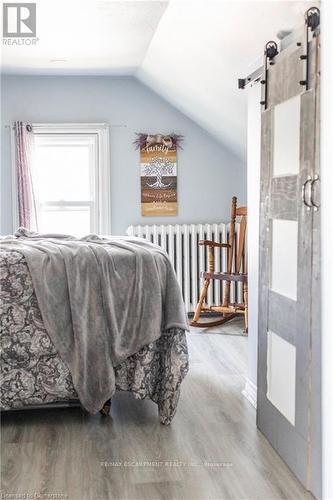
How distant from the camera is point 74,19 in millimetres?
4520

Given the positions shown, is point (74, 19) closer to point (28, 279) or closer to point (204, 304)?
point (28, 279)

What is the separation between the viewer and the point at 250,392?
4039mm

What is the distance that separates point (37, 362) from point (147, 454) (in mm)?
759

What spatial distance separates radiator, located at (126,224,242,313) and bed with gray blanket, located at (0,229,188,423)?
2.95 meters

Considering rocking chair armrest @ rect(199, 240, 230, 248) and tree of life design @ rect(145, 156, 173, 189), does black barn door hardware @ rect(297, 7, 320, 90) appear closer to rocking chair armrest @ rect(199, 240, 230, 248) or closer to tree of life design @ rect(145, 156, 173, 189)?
rocking chair armrest @ rect(199, 240, 230, 248)

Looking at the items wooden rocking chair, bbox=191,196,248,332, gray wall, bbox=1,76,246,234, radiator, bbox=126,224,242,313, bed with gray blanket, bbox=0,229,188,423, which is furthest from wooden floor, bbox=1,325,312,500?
gray wall, bbox=1,76,246,234

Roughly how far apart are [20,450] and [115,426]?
0.54 metres

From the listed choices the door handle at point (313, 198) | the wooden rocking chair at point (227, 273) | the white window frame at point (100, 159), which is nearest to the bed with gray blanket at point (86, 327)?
the door handle at point (313, 198)

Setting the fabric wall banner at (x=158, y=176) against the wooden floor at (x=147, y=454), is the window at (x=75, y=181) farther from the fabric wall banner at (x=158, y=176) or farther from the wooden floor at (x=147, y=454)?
the wooden floor at (x=147, y=454)

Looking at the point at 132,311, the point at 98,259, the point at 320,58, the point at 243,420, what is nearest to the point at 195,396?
the point at 243,420

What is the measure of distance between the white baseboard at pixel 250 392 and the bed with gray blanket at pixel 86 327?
56cm

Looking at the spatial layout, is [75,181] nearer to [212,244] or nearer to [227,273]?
[212,244]

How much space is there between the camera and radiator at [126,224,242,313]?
663cm

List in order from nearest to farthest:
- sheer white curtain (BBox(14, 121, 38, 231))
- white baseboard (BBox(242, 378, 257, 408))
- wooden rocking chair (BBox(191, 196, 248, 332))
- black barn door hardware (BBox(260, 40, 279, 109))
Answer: black barn door hardware (BBox(260, 40, 279, 109)) < white baseboard (BBox(242, 378, 257, 408)) < wooden rocking chair (BBox(191, 196, 248, 332)) < sheer white curtain (BBox(14, 121, 38, 231))
